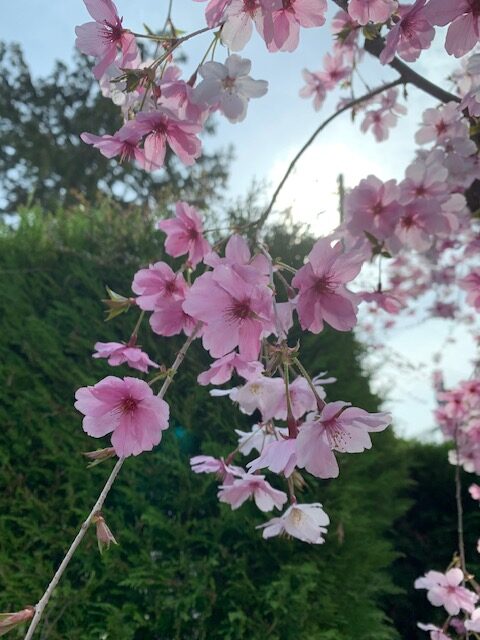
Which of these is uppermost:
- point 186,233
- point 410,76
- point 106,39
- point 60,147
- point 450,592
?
point 60,147

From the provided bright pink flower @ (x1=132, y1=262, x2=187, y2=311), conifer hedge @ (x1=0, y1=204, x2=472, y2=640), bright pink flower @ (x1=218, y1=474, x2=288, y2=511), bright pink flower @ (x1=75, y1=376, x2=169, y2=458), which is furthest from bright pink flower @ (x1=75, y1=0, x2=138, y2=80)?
conifer hedge @ (x1=0, y1=204, x2=472, y2=640)

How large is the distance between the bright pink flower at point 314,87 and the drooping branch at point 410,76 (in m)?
0.60

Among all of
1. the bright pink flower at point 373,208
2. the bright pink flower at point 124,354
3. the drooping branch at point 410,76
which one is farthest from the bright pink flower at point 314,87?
the bright pink flower at point 124,354

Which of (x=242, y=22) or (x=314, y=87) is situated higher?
(x=314, y=87)

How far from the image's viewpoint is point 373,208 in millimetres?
1523

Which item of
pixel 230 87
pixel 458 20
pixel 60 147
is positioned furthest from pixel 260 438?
pixel 60 147

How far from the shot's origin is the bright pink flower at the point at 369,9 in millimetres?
1275

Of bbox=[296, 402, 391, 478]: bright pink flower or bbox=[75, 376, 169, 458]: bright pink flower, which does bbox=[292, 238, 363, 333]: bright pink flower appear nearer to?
bbox=[296, 402, 391, 478]: bright pink flower

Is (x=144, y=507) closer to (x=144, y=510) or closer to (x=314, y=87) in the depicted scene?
(x=144, y=510)

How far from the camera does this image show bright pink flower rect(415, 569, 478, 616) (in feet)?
7.02

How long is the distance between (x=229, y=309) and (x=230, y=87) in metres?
0.61

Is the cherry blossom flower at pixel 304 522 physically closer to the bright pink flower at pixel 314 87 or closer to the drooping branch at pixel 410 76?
the drooping branch at pixel 410 76

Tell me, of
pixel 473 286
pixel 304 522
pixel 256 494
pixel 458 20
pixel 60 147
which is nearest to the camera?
pixel 458 20

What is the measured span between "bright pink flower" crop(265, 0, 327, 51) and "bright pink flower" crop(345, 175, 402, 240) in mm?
453
